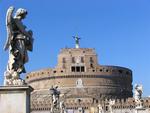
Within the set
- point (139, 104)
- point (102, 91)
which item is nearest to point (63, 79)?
point (102, 91)

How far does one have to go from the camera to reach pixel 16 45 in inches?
398

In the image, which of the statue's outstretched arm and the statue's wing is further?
the statue's outstretched arm

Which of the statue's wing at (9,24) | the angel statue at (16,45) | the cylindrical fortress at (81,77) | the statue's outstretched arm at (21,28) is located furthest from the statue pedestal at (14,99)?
the cylindrical fortress at (81,77)

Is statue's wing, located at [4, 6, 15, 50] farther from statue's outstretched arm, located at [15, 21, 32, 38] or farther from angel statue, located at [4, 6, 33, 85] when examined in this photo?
statue's outstretched arm, located at [15, 21, 32, 38]

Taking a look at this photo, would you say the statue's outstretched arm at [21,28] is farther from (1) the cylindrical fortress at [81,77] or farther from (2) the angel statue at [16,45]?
(1) the cylindrical fortress at [81,77]

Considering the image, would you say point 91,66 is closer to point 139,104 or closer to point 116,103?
point 116,103

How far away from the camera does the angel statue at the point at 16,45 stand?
9.88m

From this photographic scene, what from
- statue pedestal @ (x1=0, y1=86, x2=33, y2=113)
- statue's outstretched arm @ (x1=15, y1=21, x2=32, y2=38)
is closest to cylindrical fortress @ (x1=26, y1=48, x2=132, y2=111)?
statue's outstretched arm @ (x1=15, y1=21, x2=32, y2=38)

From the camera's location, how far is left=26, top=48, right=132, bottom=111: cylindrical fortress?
364ft

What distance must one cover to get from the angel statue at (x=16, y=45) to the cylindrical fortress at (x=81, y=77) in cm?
9784

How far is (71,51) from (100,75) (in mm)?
8812

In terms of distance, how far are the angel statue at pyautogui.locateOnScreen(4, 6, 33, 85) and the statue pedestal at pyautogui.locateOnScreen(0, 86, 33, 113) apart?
0.73 ft

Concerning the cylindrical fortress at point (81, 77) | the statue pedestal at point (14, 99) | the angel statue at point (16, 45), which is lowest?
the statue pedestal at point (14, 99)

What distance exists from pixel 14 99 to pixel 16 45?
117 cm
